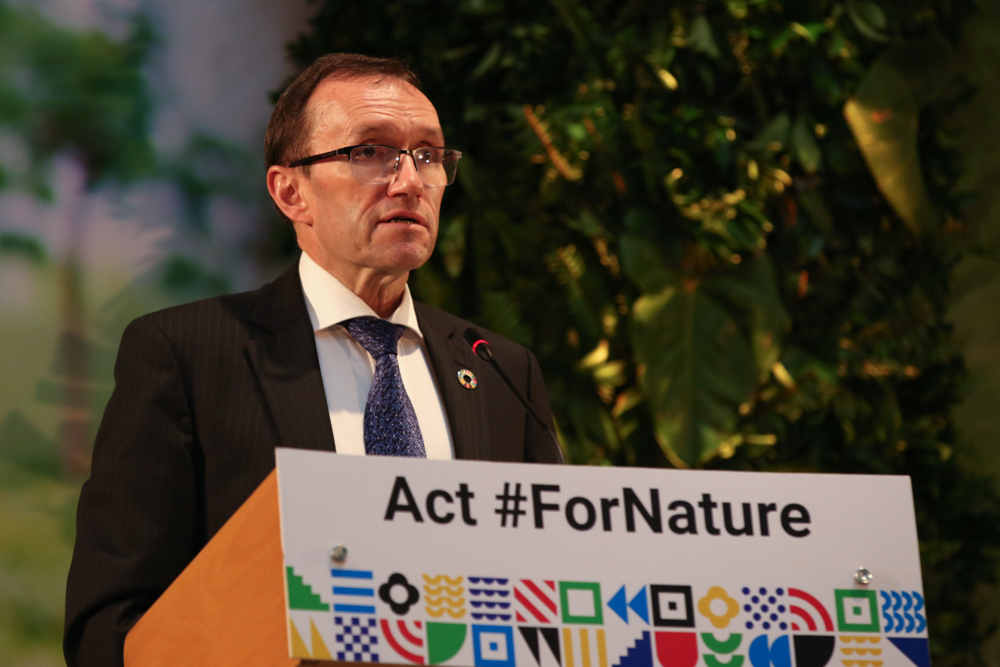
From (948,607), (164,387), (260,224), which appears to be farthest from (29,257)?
(948,607)

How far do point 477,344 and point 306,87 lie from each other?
60cm

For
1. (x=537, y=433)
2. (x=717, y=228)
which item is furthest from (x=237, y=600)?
(x=717, y=228)

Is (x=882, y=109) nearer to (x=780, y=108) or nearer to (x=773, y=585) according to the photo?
(x=780, y=108)

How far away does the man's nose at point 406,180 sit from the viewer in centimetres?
196

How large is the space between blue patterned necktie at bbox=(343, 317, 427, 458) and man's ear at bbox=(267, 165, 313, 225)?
10.2 inches

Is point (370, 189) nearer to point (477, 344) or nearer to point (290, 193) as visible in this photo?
point (290, 193)

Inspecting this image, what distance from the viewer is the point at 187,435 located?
1.74 meters

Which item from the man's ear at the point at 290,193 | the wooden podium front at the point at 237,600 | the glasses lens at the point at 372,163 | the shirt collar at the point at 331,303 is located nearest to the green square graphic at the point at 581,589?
the wooden podium front at the point at 237,600

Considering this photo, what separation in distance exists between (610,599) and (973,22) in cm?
370

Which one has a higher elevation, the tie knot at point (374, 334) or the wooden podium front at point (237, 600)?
the tie knot at point (374, 334)

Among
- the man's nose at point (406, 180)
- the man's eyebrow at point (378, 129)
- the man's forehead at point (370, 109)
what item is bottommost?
the man's nose at point (406, 180)

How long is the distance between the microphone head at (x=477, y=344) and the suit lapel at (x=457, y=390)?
0.21 feet

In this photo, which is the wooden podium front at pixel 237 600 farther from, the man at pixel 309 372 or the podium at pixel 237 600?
the man at pixel 309 372

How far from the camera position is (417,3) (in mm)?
3846
